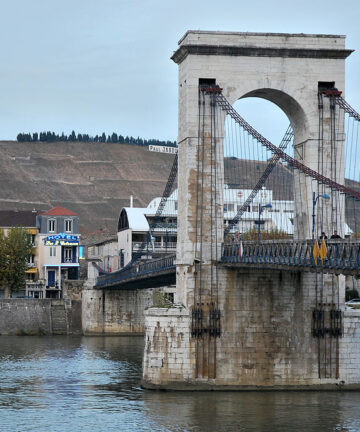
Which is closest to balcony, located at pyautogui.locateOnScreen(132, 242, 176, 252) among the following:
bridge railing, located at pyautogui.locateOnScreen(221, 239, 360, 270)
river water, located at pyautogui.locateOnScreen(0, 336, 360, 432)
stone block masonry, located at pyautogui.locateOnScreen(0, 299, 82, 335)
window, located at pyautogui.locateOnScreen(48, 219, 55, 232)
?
window, located at pyautogui.locateOnScreen(48, 219, 55, 232)

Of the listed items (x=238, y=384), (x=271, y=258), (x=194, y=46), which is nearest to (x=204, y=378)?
(x=238, y=384)

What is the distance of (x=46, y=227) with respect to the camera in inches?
4692

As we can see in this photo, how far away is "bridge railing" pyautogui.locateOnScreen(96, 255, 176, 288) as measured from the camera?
7438 cm

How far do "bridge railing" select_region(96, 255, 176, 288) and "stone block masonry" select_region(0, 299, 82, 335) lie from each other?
406cm

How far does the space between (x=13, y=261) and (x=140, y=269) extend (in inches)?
1058

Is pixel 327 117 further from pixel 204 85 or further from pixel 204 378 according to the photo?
pixel 204 378

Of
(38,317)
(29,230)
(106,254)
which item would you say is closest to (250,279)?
(38,317)

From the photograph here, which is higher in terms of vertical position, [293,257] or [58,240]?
[58,240]

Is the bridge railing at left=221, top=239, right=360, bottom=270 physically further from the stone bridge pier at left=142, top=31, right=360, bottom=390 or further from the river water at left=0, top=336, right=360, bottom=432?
the river water at left=0, top=336, right=360, bottom=432

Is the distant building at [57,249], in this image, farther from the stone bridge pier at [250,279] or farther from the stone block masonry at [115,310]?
the stone bridge pier at [250,279]

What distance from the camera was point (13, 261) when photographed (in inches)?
4326

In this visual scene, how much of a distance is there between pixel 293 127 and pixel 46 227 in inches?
2478

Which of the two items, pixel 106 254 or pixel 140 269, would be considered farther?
pixel 106 254

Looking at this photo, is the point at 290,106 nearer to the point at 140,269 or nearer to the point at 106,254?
the point at 140,269
